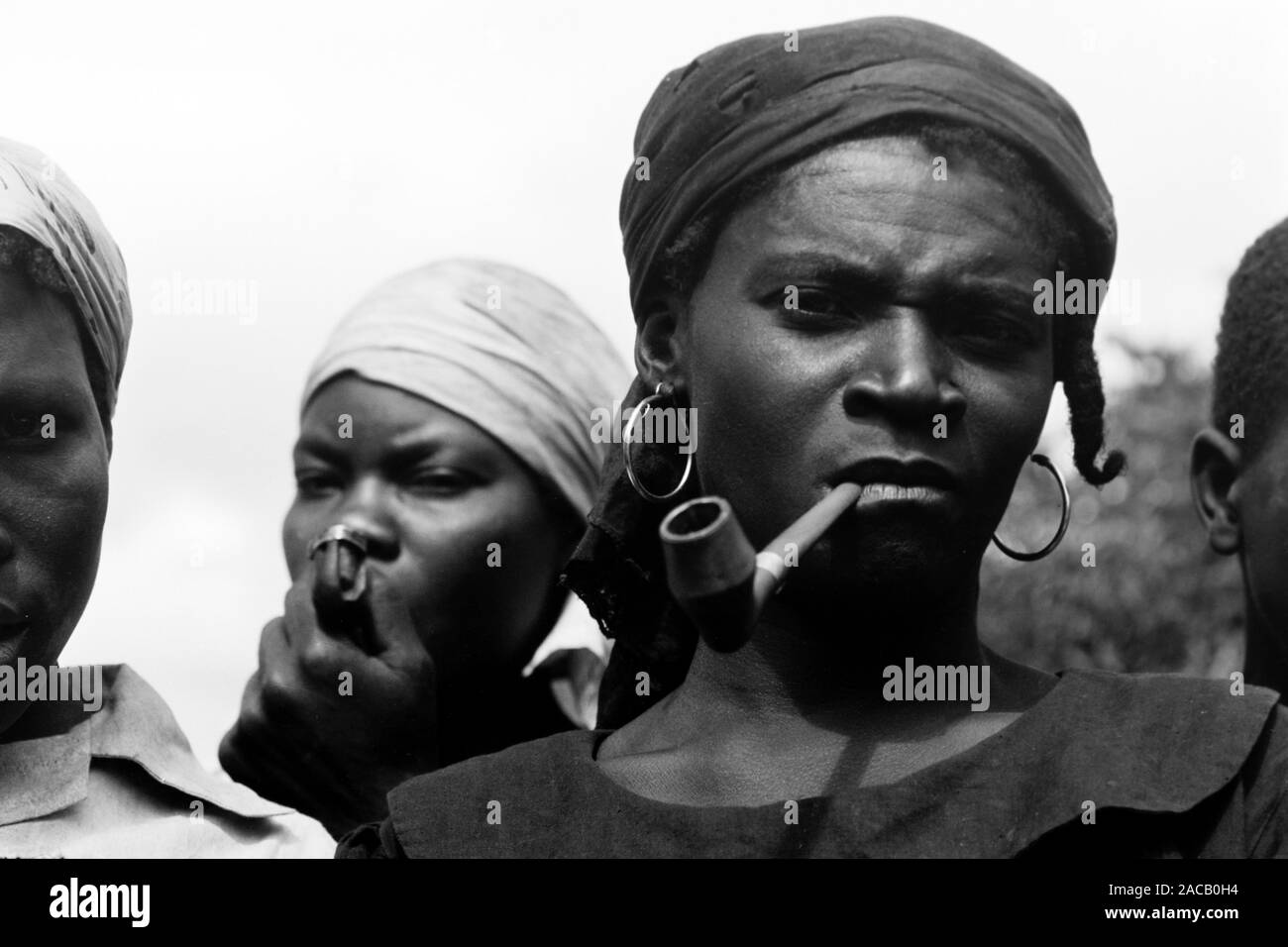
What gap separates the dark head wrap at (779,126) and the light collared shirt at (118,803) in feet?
2.79

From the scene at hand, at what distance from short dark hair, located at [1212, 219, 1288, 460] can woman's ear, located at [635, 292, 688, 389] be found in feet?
4.47

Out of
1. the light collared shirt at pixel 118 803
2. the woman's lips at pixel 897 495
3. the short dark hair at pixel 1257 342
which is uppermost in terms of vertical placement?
the short dark hair at pixel 1257 342

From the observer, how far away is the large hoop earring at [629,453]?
4.03 meters

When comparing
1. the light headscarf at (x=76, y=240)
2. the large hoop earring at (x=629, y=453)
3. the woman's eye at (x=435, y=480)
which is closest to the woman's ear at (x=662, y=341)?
the large hoop earring at (x=629, y=453)

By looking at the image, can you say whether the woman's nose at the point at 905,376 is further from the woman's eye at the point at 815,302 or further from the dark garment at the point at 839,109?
the dark garment at the point at 839,109

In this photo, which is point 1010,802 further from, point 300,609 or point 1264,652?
point 300,609

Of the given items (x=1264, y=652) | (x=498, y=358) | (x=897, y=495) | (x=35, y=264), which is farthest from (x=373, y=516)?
(x=897, y=495)

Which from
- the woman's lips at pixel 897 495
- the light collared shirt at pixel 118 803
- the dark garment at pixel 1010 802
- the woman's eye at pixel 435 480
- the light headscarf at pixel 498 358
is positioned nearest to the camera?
the dark garment at pixel 1010 802

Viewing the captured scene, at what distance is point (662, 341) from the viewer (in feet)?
13.6

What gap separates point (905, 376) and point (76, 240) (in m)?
1.78

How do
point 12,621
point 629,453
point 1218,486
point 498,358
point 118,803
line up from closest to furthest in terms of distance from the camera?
1. point 629,453
2. point 12,621
3. point 118,803
4. point 1218,486
5. point 498,358

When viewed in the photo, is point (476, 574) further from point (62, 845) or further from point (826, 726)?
point (826, 726)

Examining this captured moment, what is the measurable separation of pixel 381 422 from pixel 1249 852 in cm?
265
